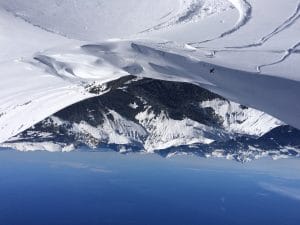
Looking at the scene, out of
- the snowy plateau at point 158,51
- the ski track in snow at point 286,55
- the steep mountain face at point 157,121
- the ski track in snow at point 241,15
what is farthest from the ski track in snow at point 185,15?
the ski track in snow at point 286,55

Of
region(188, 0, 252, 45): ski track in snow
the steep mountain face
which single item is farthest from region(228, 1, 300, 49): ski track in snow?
the steep mountain face

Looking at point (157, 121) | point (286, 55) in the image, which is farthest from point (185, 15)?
point (157, 121)

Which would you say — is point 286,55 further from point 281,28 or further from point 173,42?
point 173,42

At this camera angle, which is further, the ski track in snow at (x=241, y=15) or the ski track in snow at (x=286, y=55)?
the ski track in snow at (x=241, y=15)

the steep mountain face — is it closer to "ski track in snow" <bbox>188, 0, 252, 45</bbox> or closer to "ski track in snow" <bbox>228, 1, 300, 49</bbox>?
"ski track in snow" <bbox>188, 0, 252, 45</bbox>

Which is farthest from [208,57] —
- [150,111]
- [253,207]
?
[253,207]

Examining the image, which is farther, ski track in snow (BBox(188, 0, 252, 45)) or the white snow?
ski track in snow (BBox(188, 0, 252, 45))

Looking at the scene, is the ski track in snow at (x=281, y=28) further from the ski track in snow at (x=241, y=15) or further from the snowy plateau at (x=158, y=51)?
the ski track in snow at (x=241, y=15)
